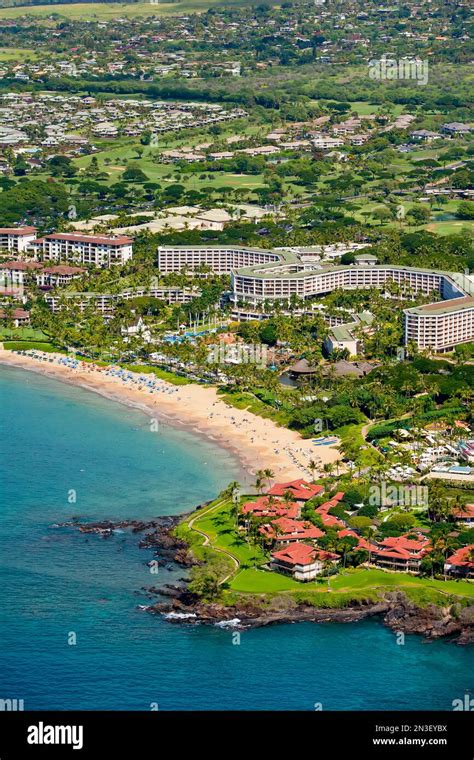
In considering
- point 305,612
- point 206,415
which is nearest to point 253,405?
point 206,415

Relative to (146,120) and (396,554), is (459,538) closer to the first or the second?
(396,554)

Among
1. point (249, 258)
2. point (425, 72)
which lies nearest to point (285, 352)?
point (249, 258)

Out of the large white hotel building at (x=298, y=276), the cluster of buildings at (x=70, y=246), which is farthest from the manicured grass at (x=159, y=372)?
the cluster of buildings at (x=70, y=246)

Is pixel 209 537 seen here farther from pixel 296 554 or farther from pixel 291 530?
pixel 296 554

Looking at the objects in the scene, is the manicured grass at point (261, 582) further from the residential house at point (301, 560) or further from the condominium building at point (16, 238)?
the condominium building at point (16, 238)

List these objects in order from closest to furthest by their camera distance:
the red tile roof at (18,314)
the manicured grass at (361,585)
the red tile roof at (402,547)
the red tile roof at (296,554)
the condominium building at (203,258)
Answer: the manicured grass at (361,585), the red tile roof at (296,554), the red tile roof at (402,547), the red tile roof at (18,314), the condominium building at (203,258)

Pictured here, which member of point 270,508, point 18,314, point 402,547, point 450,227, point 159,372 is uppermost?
point 402,547
